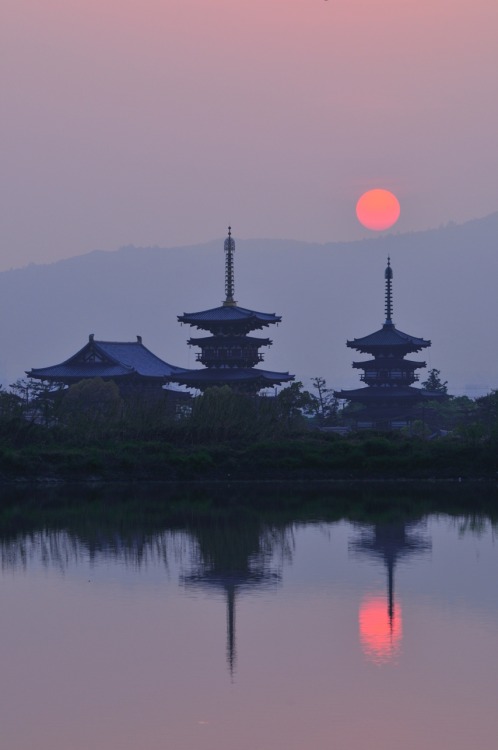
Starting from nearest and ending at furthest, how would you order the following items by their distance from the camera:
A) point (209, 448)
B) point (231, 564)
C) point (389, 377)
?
1. point (231, 564)
2. point (209, 448)
3. point (389, 377)

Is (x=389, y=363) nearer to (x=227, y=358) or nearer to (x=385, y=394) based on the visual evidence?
(x=385, y=394)

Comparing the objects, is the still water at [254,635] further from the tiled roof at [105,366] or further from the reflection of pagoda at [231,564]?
the tiled roof at [105,366]

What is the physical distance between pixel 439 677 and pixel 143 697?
3.73 m

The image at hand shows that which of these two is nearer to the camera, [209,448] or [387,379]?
[209,448]

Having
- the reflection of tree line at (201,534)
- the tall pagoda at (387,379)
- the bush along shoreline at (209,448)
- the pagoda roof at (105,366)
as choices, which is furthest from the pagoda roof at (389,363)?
the reflection of tree line at (201,534)

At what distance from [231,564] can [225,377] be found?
167ft

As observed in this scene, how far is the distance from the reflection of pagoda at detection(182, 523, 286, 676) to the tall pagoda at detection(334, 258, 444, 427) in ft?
161

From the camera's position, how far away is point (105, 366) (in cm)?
7600

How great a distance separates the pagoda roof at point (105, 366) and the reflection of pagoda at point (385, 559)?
46.2 m

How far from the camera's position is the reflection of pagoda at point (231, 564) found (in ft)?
69.5

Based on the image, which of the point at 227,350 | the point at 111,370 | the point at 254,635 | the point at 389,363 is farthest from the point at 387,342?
the point at 254,635

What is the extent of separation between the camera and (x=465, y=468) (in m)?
42.6

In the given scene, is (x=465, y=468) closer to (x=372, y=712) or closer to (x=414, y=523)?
(x=414, y=523)

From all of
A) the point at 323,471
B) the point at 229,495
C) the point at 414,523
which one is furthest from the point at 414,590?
the point at 323,471
